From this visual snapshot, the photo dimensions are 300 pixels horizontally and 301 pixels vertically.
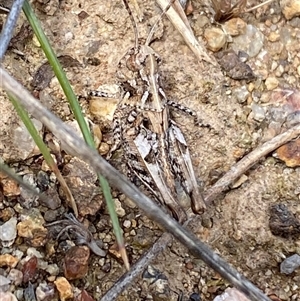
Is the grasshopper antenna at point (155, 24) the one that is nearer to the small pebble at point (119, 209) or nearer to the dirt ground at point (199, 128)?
the dirt ground at point (199, 128)

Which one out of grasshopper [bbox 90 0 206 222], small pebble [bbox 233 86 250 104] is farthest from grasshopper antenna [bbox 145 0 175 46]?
small pebble [bbox 233 86 250 104]

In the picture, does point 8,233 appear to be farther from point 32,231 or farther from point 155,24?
point 155,24

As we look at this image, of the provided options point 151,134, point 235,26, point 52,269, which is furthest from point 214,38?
point 52,269

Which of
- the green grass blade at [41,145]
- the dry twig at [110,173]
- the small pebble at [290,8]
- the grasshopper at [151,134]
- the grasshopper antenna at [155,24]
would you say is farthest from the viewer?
the small pebble at [290,8]

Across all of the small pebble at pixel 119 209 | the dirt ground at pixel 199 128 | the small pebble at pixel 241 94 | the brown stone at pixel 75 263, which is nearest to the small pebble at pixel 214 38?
the dirt ground at pixel 199 128

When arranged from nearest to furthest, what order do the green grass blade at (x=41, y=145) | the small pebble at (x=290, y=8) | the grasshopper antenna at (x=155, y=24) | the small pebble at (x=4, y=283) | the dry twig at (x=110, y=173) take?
the dry twig at (x=110, y=173) < the green grass blade at (x=41, y=145) < the small pebble at (x=4, y=283) < the grasshopper antenna at (x=155, y=24) < the small pebble at (x=290, y=8)

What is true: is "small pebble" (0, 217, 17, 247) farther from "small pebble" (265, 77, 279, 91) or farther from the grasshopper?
"small pebble" (265, 77, 279, 91)
